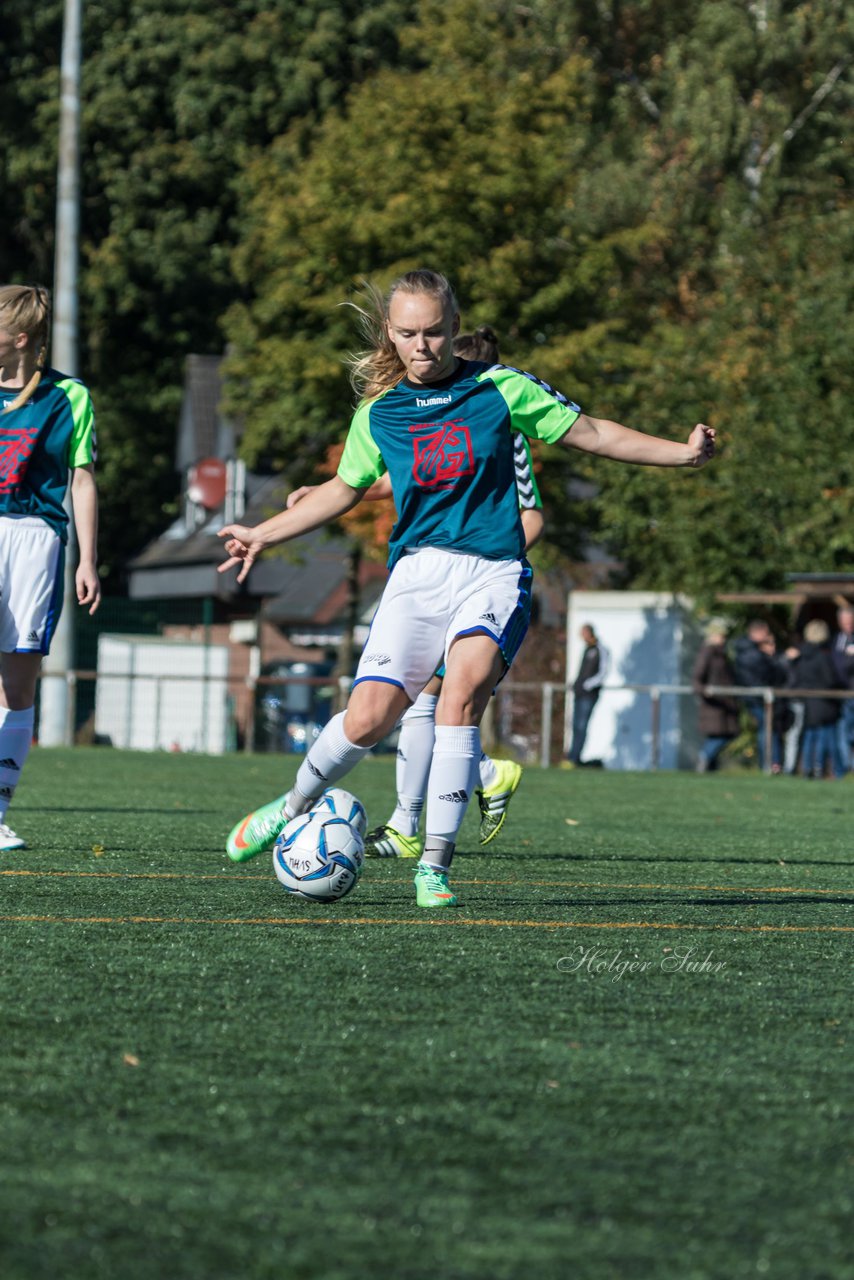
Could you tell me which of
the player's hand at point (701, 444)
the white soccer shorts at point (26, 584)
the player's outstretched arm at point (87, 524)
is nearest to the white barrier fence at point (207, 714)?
the player's outstretched arm at point (87, 524)

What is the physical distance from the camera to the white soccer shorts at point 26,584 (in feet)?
25.8

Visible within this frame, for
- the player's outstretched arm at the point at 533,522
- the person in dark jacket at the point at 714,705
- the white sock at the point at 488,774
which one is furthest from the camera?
the person in dark jacket at the point at 714,705

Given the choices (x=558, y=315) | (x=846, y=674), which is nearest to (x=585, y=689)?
(x=846, y=674)

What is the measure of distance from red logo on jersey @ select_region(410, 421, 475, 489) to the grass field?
1.37 m

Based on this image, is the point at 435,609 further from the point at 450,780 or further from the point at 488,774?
the point at 488,774

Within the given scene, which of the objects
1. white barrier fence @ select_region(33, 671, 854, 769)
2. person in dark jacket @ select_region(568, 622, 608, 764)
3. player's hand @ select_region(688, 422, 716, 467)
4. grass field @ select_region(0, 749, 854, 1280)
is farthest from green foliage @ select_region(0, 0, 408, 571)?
grass field @ select_region(0, 749, 854, 1280)

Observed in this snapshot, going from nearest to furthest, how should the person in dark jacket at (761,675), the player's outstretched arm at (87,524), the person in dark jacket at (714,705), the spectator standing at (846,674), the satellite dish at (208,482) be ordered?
the player's outstretched arm at (87,524)
the spectator standing at (846,674)
the person in dark jacket at (714,705)
the person in dark jacket at (761,675)
the satellite dish at (208,482)

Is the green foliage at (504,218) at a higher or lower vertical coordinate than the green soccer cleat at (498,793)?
higher

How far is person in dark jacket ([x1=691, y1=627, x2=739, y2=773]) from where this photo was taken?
25016 millimetres

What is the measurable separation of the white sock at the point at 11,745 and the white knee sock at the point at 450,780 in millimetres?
2222

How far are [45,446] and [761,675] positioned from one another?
726 inches

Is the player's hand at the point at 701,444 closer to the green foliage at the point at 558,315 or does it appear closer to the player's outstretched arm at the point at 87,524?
the player's outstretched arm at the point at 87,524

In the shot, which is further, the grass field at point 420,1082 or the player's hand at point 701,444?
the player's hand at point 701,444

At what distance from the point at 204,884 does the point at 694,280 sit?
35.5 metres
